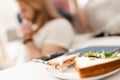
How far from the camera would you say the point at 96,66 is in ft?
2.12

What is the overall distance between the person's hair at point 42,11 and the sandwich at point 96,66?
0.75 meters

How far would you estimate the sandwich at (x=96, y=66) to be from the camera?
25.1 inches

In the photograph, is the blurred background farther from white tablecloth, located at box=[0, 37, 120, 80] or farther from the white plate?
the white plate

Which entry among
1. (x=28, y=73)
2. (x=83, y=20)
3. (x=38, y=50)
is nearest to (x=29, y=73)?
(x=28, y=73)

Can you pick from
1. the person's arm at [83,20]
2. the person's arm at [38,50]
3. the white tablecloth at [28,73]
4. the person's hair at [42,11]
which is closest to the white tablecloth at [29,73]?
the white tablecloth at [28,73]

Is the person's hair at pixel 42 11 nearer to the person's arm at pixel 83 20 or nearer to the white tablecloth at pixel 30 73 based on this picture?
the person's arm at pixel 83 20

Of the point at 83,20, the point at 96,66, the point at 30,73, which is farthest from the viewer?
the point at 83,20

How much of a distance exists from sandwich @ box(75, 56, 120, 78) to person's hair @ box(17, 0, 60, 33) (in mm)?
755

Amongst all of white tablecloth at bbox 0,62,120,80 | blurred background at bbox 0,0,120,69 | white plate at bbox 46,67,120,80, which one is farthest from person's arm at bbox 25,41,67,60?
white plate at bbox 46,67,120,80

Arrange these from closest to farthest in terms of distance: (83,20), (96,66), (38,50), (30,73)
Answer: (96,66) < (30,73) < (38,50) < (83,20)

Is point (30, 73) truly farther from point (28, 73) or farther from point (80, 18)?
point (80, 18)

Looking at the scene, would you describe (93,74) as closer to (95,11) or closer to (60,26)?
(60,26)

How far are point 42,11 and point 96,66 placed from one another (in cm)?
84

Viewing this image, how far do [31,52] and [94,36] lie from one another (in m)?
0.48
